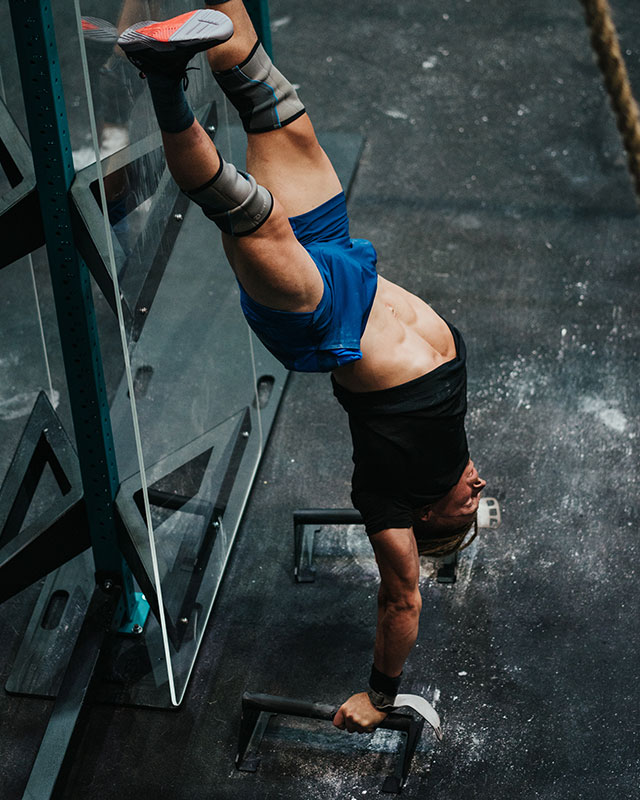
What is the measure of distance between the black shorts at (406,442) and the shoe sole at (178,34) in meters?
0.95

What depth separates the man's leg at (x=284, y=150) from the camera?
94.6 inches

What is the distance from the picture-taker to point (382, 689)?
2.62m

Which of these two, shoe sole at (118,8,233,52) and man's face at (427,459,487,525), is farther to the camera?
man's face at (427,459,487,525)

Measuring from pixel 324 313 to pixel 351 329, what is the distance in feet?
0.35

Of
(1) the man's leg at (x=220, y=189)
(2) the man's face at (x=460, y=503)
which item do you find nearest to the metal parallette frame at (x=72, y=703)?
(2) the man's face at (x=460, y=503)

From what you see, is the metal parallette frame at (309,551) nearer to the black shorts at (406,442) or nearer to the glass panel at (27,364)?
the black shorts at (406,442)

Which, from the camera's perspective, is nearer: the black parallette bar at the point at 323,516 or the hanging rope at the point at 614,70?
the hanging rope at the point at 614,70

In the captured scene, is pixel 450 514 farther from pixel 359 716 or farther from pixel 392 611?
pixel 359 716

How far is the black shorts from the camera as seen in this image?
2521 mm

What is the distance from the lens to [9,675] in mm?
3031

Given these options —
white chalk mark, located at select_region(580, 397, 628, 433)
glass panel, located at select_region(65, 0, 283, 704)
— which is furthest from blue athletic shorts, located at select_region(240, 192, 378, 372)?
white chalk mark, located at select_region(580, 397, 628, 433)

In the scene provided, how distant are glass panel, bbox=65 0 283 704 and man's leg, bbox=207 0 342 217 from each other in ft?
0.93

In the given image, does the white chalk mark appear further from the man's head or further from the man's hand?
the man's hand

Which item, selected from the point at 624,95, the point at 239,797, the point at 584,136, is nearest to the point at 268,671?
the point at 239,797
